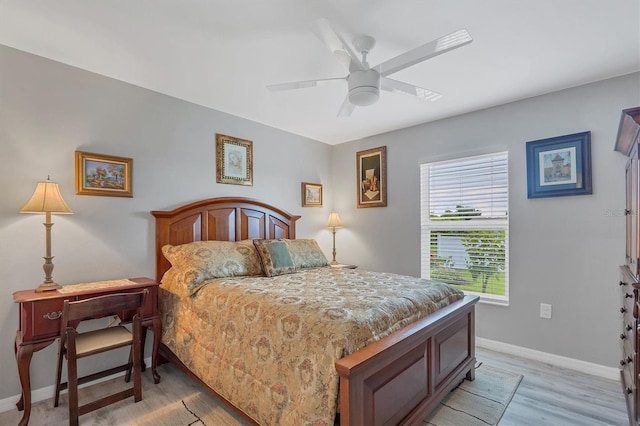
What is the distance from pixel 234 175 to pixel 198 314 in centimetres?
169

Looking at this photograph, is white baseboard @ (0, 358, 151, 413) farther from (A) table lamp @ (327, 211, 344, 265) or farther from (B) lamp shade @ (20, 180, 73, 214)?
(A) table lamp @ (327, 211, 344, 265)

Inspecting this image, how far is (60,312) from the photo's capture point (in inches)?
79.6

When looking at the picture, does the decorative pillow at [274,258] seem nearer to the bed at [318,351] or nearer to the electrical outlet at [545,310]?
the bed at [318,351]

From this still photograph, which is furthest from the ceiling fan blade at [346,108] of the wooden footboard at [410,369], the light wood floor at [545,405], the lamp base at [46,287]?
the lamp base at [46,287]

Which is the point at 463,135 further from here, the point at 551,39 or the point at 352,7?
the point at 352,7

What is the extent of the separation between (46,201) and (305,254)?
2.14 meters

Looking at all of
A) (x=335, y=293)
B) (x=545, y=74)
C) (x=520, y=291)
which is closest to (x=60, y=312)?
(x=335, y=293)

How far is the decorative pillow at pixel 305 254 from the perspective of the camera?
324 centimetres

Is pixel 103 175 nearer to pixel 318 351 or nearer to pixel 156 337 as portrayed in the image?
pixel 156 337

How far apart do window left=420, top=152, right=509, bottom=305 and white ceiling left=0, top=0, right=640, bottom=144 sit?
0.78m

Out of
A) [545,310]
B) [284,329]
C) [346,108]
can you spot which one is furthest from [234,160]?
[545,310]

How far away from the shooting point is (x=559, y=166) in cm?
283

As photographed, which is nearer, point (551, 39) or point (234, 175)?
point (551, 39)

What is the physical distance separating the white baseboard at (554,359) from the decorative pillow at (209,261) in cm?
244
